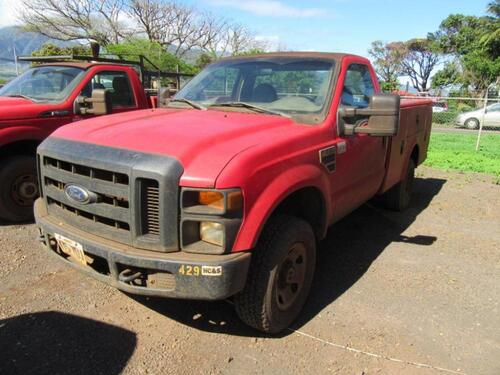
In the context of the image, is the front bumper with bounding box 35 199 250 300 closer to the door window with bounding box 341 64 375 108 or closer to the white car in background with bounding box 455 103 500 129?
the door window with bounding box 341 64 375 108

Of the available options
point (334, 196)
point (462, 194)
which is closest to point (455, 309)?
point (334, 196)

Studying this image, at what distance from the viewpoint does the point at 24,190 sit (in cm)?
518

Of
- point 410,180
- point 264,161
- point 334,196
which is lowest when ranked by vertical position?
point 410,180

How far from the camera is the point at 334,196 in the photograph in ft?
11.6

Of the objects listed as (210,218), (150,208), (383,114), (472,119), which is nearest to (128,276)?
(150,208)

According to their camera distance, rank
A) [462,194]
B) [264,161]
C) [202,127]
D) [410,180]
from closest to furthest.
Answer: [264,161]
[202,127]
[410,180]
[462,194]

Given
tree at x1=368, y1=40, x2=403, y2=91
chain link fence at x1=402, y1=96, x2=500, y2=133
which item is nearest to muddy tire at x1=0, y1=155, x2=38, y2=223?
chain link fence at x1=402, y1=96, x2=500, y2=133

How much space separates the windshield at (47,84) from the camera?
5725mm

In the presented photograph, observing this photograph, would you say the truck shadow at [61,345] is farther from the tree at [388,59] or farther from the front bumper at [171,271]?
Answer: the tree at [388,59]

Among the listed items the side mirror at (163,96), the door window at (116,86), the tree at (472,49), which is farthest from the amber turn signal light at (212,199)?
the tree at (472,49)

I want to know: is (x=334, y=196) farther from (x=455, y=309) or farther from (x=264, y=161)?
(x=455, y=309)

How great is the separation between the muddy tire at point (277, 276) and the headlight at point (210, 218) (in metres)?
0.38

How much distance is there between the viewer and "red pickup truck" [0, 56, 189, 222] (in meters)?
5.06

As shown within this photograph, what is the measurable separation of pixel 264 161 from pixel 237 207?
0.37m
